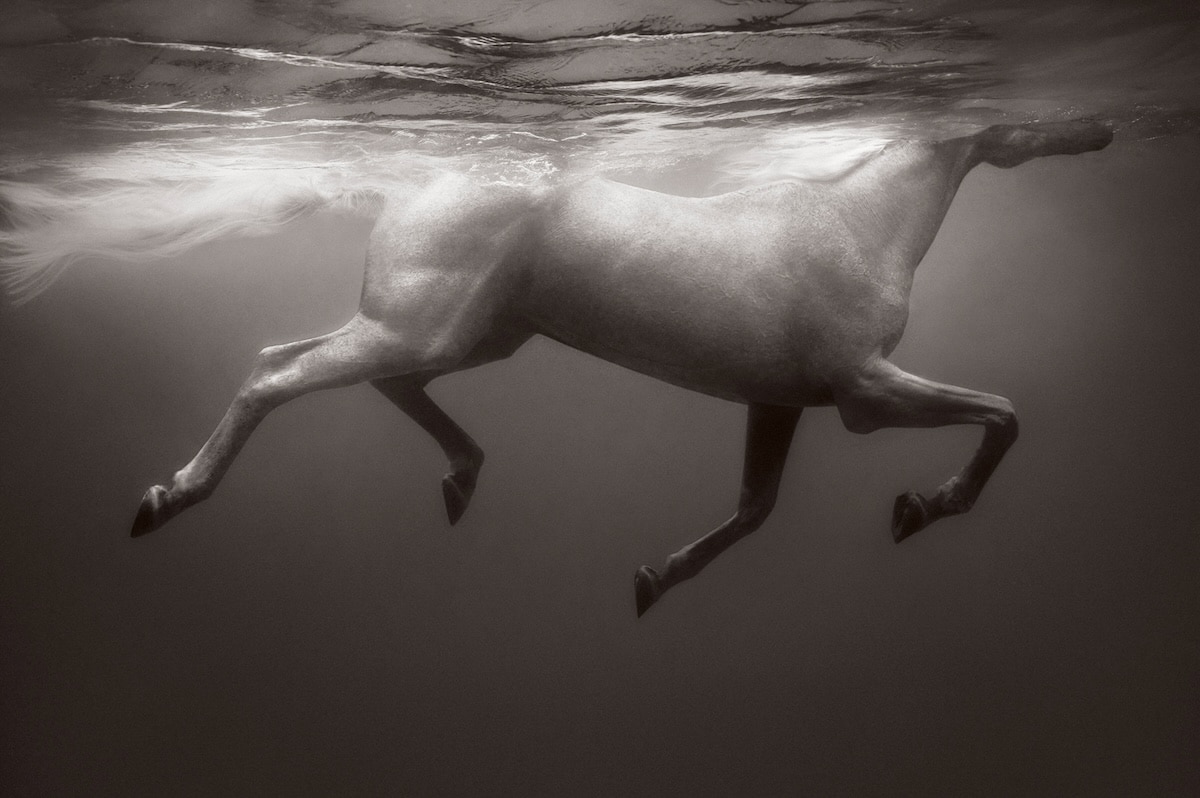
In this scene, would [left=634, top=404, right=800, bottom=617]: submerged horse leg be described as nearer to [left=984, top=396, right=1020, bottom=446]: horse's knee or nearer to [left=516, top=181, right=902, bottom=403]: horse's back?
[left=516, top=181, right=902, bottom=403]: horse's back

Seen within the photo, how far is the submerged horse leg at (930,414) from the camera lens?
12.1 ft

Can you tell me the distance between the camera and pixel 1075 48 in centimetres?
499

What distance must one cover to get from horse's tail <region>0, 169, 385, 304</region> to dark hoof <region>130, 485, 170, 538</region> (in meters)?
2.03

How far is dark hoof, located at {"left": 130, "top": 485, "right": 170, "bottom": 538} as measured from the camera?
330 centimetres

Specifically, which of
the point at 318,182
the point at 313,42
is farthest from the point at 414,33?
the point at 318,182

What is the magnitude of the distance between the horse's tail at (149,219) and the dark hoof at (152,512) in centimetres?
203

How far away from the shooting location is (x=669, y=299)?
3787 millimetres

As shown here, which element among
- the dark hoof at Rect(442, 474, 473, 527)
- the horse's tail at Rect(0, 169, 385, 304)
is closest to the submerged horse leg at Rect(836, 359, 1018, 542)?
the dark hoof at Rect(442, 474, 473, 527)

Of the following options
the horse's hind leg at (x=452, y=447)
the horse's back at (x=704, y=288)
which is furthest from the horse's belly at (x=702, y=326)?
the horse's hind leg at (x=452, y=447)

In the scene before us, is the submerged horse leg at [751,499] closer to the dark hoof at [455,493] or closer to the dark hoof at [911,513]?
the dark hoof at [911,513]

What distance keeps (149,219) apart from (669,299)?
3.19m

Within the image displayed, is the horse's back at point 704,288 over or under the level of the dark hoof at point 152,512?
over

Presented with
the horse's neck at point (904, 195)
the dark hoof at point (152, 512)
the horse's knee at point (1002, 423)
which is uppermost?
the horse's neck at point (904, 195)

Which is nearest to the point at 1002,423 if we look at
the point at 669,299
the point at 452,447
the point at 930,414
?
the point at 930,414
